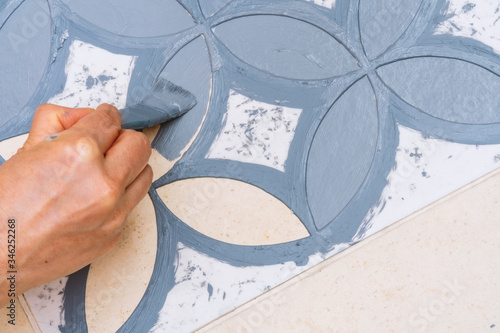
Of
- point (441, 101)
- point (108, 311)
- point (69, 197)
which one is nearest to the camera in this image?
point (69, 197)

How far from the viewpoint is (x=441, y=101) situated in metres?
1.29

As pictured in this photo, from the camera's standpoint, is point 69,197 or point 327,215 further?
point 327,215

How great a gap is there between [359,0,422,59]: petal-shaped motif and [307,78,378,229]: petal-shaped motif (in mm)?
145

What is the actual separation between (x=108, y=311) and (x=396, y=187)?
1.03 m

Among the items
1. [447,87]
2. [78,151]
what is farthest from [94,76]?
[447,87]

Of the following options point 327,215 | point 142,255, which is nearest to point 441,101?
point 327,215

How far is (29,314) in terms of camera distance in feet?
3.86

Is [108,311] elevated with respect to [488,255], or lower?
lower

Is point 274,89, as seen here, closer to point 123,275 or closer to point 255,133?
point 255,133

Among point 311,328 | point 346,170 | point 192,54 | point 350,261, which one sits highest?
point 192,54

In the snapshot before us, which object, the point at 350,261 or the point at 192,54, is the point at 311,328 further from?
the point at 192,54

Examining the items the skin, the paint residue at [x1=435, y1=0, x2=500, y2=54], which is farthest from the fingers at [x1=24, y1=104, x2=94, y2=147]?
the paint residue at [x1=435, y1=0, x2=500, y2=54]

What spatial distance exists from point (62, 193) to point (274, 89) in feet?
2.45

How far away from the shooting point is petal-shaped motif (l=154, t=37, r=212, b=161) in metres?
1.22
